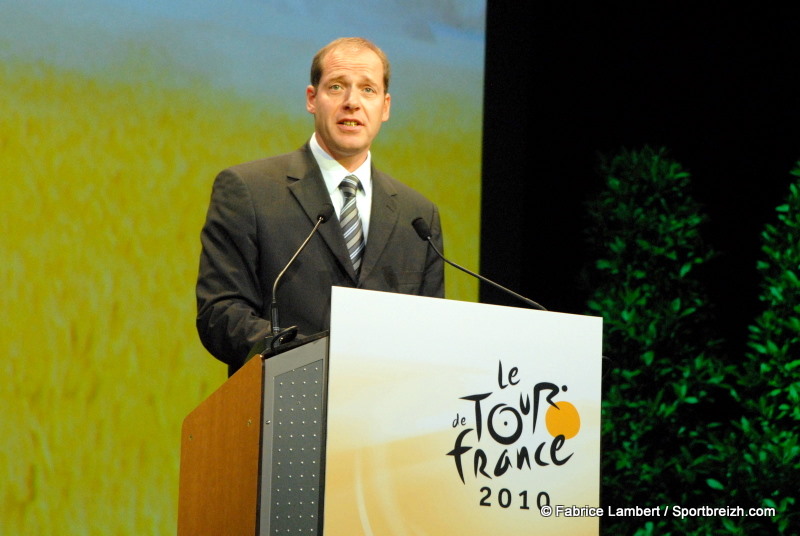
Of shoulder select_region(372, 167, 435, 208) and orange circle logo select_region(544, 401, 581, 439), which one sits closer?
orange circle logo select_region(544, 401, 581, 439)

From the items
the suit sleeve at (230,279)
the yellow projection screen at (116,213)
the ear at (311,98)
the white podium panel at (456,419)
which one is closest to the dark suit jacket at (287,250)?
the suit sleeve at (230,279)

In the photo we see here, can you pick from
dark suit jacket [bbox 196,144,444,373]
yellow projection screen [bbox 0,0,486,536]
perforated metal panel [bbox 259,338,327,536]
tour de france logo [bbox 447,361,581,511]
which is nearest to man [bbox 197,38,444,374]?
dark suit jacket [bbox 196,144,444,373]

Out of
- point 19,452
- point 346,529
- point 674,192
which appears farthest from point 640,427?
point 346,529

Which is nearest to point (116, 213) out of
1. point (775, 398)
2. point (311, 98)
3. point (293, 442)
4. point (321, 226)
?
point (311, 98)

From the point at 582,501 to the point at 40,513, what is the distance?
2021 millimetres

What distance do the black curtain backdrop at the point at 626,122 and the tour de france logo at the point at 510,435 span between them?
230cm

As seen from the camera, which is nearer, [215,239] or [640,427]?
[215,239]

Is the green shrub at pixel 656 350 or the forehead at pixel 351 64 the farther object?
the green shrub at pixel 656 350

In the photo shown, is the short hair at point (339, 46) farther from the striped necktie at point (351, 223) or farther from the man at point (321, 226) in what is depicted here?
the striped necktie at point (351, 223)

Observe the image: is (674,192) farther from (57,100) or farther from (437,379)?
(437,379)

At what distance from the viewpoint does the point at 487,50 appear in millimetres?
4266

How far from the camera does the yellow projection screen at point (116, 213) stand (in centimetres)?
329

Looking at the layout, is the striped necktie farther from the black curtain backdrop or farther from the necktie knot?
the black curtain backdrop

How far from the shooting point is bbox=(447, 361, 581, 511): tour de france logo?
1776 mm
